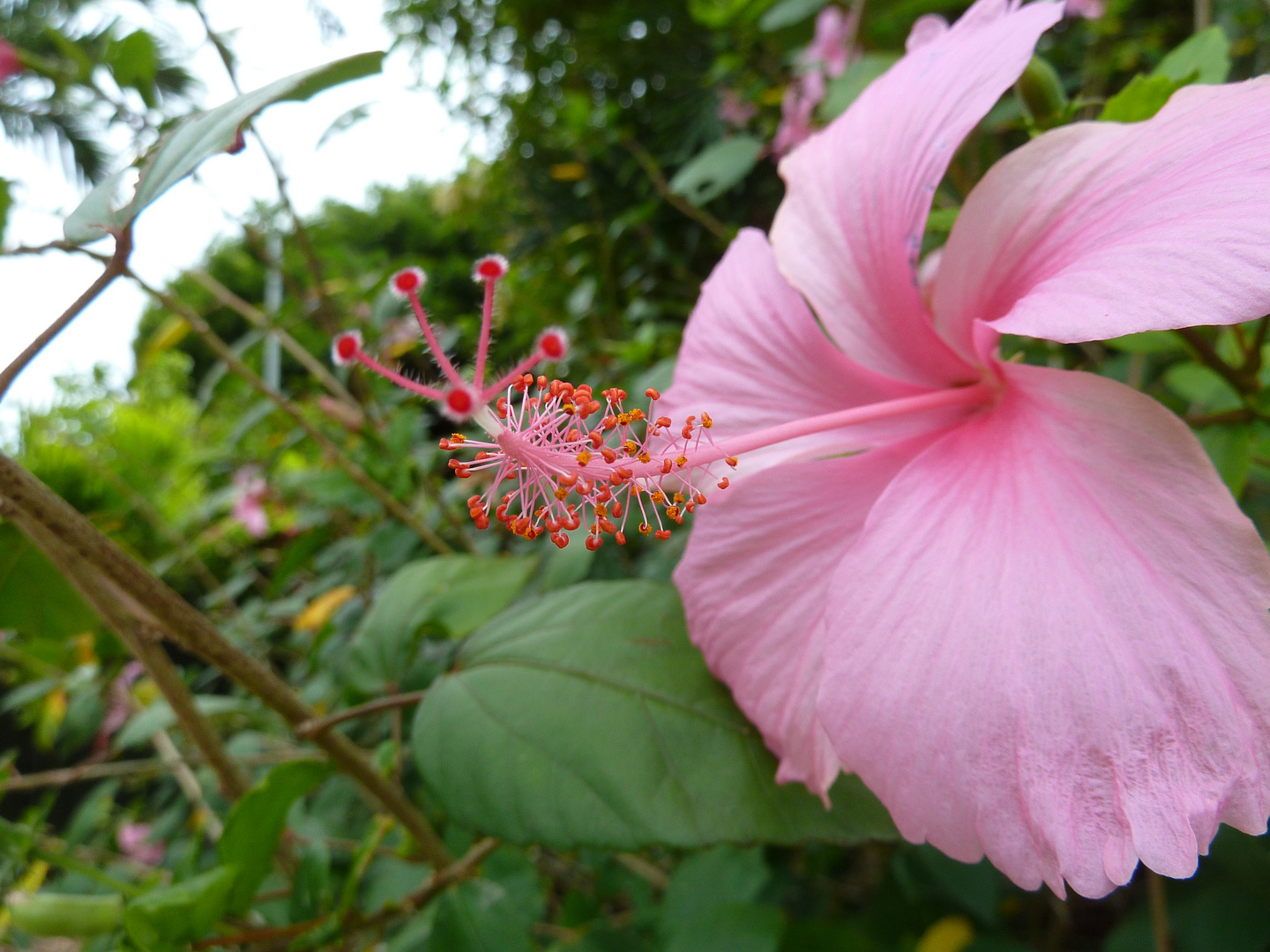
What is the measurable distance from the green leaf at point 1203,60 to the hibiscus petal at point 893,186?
0.18 m

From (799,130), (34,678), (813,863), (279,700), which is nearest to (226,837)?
(279,700)

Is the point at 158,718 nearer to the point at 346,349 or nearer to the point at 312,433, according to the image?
the point at 312,433

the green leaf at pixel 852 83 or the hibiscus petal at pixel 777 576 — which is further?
the green leaf at pixel 852 83

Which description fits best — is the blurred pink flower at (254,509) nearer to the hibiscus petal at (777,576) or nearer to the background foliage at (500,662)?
the background foliage at (500,662)

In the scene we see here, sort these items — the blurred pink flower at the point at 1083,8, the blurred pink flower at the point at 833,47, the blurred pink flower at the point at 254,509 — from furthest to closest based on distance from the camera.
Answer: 1. the blurred pink flower at the point at 254,509
2. the blurred pink flower at the point at 833,47
3. the blurred pink flower at the point at 1083,8

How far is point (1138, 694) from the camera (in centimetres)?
31

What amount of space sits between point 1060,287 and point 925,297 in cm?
22

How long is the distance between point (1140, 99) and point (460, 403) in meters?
0.42

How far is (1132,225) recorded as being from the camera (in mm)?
334

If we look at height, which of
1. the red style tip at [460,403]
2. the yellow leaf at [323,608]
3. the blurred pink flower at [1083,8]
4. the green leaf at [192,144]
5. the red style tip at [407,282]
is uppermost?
the green leaf at [192,144]

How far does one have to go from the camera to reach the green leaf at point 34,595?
0.53 metres

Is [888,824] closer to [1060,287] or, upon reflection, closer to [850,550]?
[850,550]

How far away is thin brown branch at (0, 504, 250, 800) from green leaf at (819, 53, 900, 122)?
779 millimetres

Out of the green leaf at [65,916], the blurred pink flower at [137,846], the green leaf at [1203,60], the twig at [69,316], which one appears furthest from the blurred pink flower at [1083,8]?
the blurred pink flower at [137,846]
